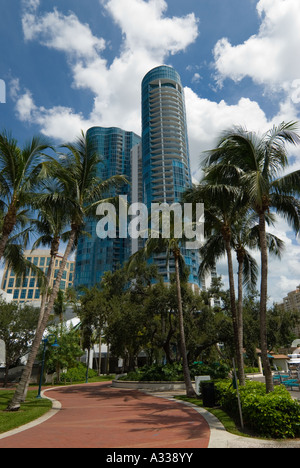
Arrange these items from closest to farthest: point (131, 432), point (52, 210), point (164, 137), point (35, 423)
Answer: point (131, 432) → point (35, 423) → point (52, 210) → point (164, 137)

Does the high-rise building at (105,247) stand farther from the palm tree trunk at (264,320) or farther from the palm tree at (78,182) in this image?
the palm tree trunk at (264,320)

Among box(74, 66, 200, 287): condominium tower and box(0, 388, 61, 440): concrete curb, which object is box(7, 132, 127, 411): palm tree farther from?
box(74, 66, 200, 287): condominium tower

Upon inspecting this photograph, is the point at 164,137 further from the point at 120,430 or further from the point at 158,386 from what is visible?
the point at 120,430

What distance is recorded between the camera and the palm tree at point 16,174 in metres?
12.7

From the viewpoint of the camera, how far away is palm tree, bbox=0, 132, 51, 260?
12.7 meters

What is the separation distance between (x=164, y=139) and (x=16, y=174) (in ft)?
342

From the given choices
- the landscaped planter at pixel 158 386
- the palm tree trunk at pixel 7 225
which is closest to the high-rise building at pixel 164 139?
the landscaped planter at pixel 158 386

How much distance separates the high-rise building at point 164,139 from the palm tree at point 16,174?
272 ft

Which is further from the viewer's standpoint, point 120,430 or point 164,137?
point 164,137

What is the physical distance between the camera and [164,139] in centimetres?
11181

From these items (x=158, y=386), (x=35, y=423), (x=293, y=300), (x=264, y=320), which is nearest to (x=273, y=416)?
(x=264, y=320)

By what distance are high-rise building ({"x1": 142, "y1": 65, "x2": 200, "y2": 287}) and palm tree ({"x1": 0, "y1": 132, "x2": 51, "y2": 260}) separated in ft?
272

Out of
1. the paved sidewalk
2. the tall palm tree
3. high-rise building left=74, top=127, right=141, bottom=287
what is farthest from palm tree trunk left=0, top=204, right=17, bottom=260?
high-rise building left=74, top=127, right=141, bottom=287
